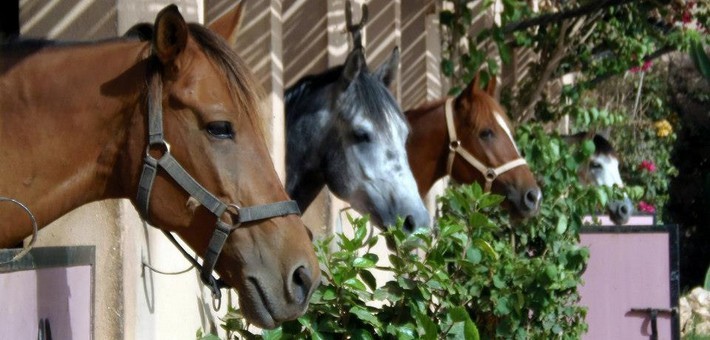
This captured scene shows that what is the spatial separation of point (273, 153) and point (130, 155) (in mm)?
2100

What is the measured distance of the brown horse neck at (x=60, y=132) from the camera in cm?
340

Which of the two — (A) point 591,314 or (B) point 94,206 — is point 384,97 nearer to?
(B) point 94,206

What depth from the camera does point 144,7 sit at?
4570mm

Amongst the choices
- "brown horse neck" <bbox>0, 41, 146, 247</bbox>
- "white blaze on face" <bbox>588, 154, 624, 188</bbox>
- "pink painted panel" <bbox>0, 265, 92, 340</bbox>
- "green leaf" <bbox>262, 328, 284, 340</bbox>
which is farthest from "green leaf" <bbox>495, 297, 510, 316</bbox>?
"white blaze on face" <bbox>588, 154, 624, 188</bbox>

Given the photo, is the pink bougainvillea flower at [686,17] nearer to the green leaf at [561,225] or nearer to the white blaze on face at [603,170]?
the white blaze on face at [603,170]

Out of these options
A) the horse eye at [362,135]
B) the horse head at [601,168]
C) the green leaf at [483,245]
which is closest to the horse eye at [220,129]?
the green leaf at [483,245]

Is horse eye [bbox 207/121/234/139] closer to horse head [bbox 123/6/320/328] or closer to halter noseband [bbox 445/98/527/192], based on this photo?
horse head [bbox 123/6/320/328]

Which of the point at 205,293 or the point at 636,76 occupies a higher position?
the point at 636,76

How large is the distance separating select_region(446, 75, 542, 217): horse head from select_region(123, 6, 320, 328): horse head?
13.0ft

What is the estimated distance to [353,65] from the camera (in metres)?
5.80

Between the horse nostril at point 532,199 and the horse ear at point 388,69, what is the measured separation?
1449mm

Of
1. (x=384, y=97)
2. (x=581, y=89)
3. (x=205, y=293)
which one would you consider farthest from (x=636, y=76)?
(x=205, y=293)

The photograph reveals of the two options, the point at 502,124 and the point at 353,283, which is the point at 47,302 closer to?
the point at 353,283

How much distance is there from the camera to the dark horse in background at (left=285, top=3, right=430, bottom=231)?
5738 millimetres
